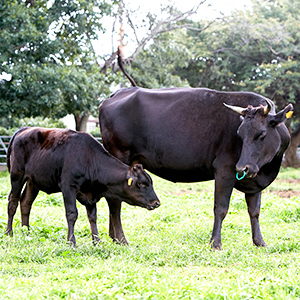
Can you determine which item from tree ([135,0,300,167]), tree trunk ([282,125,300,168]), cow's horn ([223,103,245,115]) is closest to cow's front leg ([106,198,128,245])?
cow's horn ([223,103,245,115])

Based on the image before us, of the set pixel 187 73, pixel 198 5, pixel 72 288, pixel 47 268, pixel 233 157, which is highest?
pixel 198 5

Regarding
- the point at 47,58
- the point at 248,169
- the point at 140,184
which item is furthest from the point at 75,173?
the point at 47,58

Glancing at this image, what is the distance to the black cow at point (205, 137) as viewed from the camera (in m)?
5.11

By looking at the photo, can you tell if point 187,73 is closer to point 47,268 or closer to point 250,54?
point 250,54

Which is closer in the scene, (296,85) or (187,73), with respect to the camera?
(296,85)

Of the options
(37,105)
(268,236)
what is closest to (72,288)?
(268,236)

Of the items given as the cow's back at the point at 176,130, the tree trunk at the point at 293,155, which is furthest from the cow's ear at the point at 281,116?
the tree trunk at the point at 293,155

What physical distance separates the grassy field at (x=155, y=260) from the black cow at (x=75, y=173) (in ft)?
1.71

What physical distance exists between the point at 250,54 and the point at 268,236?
17.1m

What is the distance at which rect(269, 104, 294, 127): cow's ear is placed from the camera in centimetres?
506

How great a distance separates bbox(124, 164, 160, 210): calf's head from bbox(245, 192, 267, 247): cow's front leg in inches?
53.7

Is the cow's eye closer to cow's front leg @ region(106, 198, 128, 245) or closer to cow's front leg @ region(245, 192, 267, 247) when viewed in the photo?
cow's front leg @ region(106, 198, 128, 245)

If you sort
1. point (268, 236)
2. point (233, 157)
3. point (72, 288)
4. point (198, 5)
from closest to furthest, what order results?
point (72, 288), point (233, 157), point (268, 236), point (198, 5)

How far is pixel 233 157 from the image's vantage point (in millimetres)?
5285
